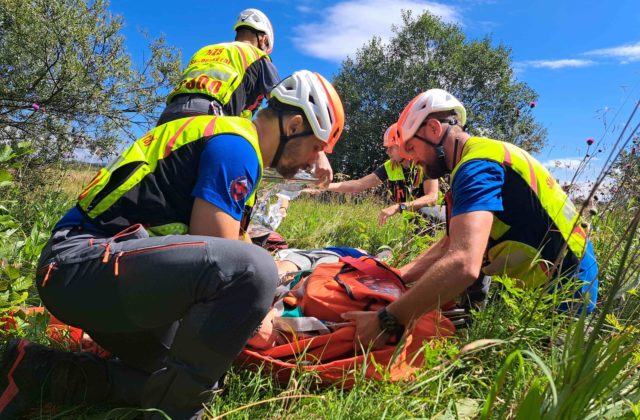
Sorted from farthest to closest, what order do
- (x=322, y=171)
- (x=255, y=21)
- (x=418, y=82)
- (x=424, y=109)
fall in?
(x=418, y=82) < (x=255, y=21) < (x=322, y=171) < (x=424, y=109)

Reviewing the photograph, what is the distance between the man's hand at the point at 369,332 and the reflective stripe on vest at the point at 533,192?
817mm

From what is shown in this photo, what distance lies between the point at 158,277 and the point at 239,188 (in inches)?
18.9

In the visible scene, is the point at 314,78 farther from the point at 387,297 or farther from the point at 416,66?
the point at 416,66

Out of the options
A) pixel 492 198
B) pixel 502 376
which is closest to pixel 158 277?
pixel 502 376

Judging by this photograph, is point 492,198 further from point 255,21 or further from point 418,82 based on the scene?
point 418,82

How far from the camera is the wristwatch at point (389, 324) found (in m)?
2.26

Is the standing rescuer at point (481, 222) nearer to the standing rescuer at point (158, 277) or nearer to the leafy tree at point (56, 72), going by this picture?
the standing rescuer at point (158, 277)

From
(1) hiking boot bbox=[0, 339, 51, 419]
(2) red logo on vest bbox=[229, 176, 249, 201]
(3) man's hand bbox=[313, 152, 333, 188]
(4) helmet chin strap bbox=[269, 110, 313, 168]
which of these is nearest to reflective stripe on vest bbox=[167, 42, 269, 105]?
(3) man's hand bbox=[313, 152, 333, 188]

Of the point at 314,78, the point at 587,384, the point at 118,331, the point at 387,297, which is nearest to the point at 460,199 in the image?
the point at 387,297

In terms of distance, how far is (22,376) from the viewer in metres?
2.08

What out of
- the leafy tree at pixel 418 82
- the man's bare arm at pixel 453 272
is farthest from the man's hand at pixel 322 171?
the leafy tree at pixel 418 82

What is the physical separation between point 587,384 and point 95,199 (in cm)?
190

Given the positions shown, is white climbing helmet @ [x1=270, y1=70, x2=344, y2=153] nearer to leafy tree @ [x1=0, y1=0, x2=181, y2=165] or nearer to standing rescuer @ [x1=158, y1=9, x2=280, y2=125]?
standing rescuer @ [x1=158, y1=9, x2=280, y2=125]

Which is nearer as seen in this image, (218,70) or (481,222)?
(481,222)
